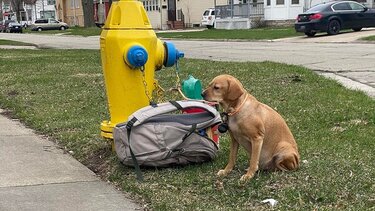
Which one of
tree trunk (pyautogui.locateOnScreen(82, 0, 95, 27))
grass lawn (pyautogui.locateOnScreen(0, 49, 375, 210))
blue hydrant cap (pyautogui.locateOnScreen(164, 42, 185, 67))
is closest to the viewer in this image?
grass lawn (pyautogui.locateOnScreen(0, 49, 375, 210))

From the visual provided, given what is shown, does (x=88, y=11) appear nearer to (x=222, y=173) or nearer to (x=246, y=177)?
(x=222, y=173)

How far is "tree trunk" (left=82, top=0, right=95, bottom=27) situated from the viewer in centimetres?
5503

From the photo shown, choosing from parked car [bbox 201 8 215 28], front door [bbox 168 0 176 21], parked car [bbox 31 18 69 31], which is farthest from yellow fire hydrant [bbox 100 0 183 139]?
parked car [bbox 31 18 69 31]

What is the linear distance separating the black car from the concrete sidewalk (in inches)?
Answer: 881

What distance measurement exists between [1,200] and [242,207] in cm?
189

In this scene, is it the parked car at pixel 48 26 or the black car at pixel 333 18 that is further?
the parked car at pixel 48 26

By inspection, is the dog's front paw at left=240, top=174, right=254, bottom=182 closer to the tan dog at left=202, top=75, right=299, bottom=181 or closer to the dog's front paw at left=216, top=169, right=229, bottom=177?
the tan dog at left=202, top=75, right=299, bottom=181

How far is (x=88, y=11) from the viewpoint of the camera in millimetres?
57188

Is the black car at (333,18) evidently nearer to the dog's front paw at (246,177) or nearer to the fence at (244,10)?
the fence at (244,10)

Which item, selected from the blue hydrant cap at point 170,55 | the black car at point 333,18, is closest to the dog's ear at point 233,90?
the blue hydrant cap at point 170,55

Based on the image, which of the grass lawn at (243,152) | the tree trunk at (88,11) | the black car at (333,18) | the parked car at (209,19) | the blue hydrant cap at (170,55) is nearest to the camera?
the grass lawn at (243,152)

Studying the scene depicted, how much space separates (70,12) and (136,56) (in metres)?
83.2

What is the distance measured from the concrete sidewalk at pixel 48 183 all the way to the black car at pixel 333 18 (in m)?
22.4

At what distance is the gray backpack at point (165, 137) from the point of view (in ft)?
16.2
